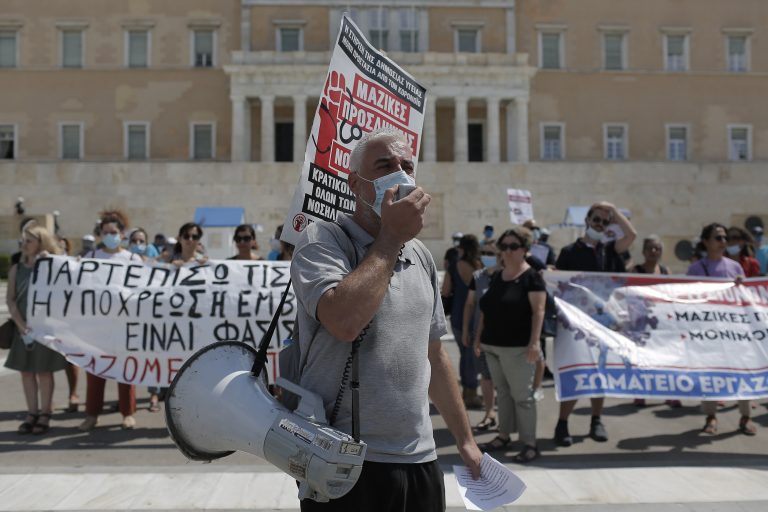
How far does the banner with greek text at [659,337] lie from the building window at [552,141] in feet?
119

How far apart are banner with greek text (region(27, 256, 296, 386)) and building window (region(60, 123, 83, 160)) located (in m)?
37.3

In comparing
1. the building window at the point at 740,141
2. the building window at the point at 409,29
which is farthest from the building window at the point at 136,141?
the building window at the point at 740,141

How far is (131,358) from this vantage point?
277 inches

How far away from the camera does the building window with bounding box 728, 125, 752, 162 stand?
43.6m

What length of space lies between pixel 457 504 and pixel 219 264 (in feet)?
11.9

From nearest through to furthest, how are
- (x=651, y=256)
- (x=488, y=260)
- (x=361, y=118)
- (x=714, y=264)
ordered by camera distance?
(x=361, y=118)
(x=714, y=264)
(x=651, y=256)
(x=488, y=260)

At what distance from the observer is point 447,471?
5.74 meters

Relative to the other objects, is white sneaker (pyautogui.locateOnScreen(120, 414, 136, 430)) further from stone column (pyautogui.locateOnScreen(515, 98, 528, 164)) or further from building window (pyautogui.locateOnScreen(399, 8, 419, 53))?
building window (pyautogui.locateOnScreen(399, 8, 419, 53))

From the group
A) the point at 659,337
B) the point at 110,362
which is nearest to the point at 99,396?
the point at 110,362

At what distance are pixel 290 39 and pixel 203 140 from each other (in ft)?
23.6

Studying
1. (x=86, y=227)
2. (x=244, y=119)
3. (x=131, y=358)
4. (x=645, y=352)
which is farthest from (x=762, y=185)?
(x=131, y=358)

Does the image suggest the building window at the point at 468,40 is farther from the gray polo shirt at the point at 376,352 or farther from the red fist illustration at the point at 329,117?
the gray polo shirt at the point at 376,352

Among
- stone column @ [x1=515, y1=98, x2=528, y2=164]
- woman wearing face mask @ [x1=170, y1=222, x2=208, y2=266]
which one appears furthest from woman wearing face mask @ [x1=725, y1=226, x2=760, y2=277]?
stone column @ [x1=515, y1=98, x2=528, y2=164]

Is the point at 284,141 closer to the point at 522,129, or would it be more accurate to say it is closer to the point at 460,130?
the point at 460,130
